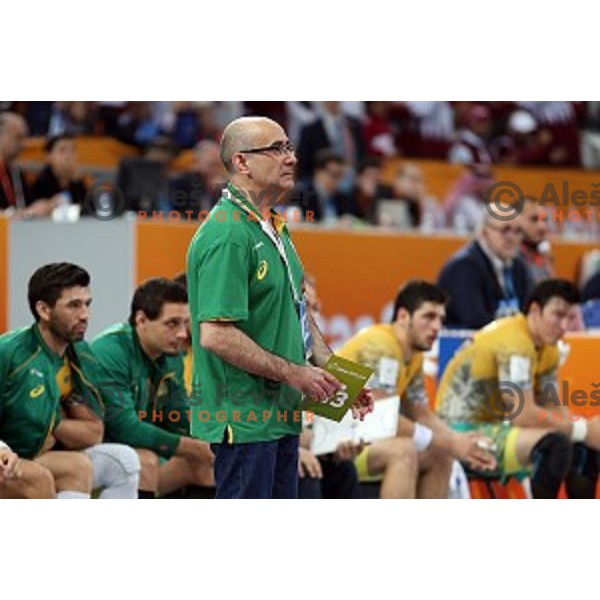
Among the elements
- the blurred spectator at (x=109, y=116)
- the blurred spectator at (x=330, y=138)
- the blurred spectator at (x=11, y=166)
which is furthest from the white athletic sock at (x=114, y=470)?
the blurred spectator at (x=330, y=138)

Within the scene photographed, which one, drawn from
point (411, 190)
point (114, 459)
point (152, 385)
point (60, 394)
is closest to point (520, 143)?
point (411, 190)

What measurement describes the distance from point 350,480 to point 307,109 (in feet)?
20.6

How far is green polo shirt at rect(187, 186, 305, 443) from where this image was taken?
24.0 ft

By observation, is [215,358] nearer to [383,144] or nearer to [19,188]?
[19,188]

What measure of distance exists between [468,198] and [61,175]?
581 cm

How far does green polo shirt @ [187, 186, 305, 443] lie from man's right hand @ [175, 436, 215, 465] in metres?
1.60

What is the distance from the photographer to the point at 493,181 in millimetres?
17375

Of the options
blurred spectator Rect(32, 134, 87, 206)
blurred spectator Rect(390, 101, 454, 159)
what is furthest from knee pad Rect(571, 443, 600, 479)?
blurred spectator Rect(390, 101, 454, 159)

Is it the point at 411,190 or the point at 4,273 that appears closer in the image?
the point at 4,273

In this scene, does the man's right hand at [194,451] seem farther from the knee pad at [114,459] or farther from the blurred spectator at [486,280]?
the blurred spectator at [486,280]

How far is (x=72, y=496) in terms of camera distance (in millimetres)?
8789

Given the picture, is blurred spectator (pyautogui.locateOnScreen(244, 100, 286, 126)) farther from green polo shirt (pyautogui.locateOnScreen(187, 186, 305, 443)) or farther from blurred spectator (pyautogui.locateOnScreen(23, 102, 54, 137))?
green polo shirt (pyautogui.locateOnScreen(187, 186, 305, 443))

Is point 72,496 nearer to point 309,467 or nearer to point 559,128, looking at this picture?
point 309,467

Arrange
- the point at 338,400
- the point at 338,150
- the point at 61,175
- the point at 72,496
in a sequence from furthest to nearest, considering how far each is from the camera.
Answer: the point at 338,150, the point at 61,175, the point at 72,496, the point at 338,400
